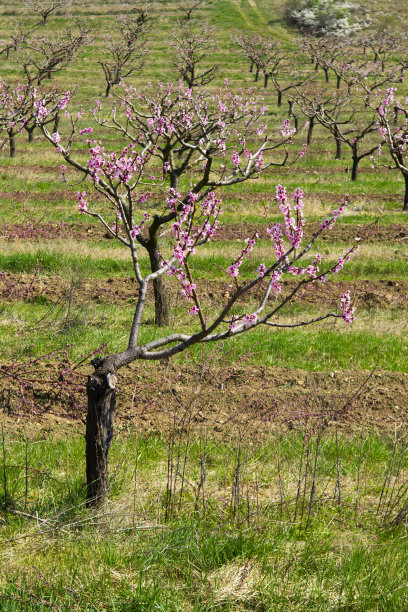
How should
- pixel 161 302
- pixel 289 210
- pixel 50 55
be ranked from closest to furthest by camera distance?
pixel 289 210, pixel 161 302, pixel 50 55

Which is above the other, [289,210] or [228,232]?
[289,210]

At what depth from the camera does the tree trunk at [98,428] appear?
390 centimetres

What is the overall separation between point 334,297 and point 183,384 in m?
4.85

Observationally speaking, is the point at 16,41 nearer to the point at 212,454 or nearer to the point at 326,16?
the point at 212,454

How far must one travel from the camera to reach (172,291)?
1087cm

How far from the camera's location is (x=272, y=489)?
4.89 metres


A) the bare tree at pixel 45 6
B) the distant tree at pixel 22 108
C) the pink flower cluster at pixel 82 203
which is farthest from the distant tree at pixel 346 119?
the bare tree at pixel 45 6

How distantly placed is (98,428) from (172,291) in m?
6.98

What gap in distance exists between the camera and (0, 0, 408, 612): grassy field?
350cm

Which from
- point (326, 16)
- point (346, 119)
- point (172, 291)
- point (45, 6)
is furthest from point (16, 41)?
point (326, 16)

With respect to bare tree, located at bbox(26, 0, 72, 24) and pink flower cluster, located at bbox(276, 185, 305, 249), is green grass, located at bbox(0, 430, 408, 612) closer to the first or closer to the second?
pink flower cluster, located at bbox(276, 185, 305, 249)

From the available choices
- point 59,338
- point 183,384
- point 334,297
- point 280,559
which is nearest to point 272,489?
point 280,559

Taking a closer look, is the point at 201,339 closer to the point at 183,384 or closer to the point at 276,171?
the point at 183,384

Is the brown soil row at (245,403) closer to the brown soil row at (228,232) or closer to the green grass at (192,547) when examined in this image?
the green grass at (192,547)
